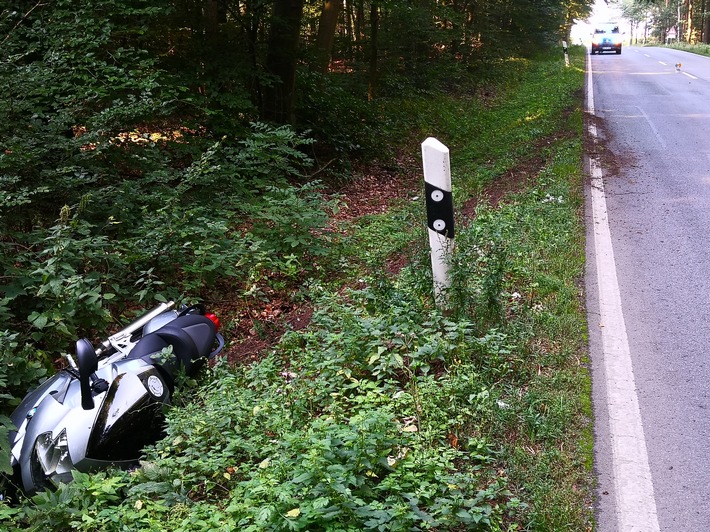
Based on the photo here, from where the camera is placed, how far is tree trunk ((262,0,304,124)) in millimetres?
11789

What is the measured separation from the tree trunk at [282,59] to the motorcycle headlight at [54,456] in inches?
330

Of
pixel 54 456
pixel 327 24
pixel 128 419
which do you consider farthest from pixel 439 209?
pixel 327 24

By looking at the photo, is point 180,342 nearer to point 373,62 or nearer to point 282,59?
point 282,59

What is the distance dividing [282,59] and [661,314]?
8878mm

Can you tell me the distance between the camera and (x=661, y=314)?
575cm

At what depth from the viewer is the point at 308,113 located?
13.7 metres

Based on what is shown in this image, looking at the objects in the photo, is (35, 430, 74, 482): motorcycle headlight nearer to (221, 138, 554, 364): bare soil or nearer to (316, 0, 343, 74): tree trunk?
(221, 138, 554, 364): bare soil

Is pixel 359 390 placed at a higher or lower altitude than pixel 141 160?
lower

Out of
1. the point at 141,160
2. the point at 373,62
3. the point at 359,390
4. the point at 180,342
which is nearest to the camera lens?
the point at 359,390

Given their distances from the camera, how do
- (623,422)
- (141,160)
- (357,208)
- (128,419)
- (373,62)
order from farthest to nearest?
(373,62) → (357,208) → (141,160) → (128,419) → (623,422)

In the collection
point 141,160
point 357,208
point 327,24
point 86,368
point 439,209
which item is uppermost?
point 327,24

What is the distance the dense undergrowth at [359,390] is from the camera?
3359mm

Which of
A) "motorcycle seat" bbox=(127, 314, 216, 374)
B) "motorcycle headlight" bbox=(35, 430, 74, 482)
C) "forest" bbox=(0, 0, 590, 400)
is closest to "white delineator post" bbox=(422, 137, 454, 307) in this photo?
"motorcycle seat" bbox=(127, 314, 216, 374)

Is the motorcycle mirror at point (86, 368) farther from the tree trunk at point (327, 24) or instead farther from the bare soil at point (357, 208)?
the tree trunk at point (327, 24)
